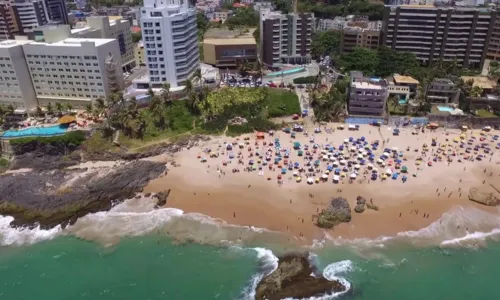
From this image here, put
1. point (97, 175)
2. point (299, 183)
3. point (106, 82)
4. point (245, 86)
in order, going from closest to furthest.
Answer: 1. point (299, 183)
2. point (97, 175)
3. point (106, 82)
4. point (245, 86)

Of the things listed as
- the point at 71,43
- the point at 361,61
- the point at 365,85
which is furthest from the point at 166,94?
the point at 361,61

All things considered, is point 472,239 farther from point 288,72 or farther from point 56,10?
point 56,10

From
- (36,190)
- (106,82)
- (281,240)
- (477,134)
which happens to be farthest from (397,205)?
(106,82)

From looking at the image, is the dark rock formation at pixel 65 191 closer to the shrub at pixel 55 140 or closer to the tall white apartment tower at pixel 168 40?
the shrub at pixel 55 140

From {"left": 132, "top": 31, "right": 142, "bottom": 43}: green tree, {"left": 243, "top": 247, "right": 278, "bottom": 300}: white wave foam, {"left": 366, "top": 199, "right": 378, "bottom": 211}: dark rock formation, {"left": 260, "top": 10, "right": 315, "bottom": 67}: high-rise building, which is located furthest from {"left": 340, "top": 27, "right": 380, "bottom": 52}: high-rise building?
{"left": 243, "top": 247, "right": 278, "bottom": 300}: white wave foam

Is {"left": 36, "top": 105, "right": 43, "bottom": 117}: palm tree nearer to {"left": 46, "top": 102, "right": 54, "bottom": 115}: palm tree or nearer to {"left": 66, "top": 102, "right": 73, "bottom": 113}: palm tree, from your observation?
{"left": 46, "top": 102, "right": 54, "bottom": 115}: palm tree

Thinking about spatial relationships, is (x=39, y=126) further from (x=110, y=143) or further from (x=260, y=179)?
(x=260, y=179)

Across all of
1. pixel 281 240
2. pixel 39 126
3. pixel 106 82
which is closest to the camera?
pixel 281 240
